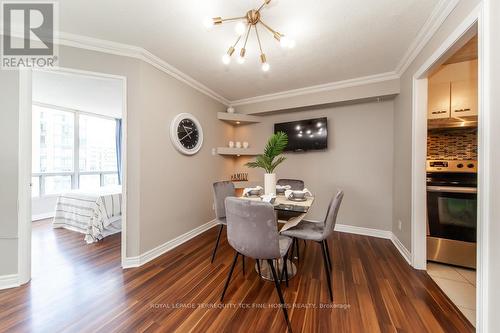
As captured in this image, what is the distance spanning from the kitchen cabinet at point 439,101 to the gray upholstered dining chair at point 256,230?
255 centimetres

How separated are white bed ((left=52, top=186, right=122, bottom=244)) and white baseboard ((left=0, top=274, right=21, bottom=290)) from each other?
1012 millimetres

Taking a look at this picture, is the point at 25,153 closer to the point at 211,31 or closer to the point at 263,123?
the point at 211,31

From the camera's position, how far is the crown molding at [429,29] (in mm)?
1464

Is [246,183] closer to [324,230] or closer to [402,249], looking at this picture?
[324,230]

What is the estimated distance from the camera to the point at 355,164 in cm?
309

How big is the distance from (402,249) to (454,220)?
651 mm

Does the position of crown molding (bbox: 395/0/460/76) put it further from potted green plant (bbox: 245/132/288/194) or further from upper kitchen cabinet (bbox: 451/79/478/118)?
potted green plant (bbox: 245/132/288/194)

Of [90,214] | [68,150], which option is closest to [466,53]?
[90,214]

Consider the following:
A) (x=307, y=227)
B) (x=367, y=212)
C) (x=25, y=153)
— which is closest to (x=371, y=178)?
(x=367, y=212)

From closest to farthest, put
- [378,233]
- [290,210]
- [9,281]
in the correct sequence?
[290,210], [9,281], [378,233]

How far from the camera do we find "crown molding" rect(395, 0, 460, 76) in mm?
1464

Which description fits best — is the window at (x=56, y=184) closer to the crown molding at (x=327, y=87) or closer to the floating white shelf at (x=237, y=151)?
the floating white shelf at (x=237, y=151)

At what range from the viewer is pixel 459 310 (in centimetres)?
146

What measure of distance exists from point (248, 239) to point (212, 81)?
101 inches
